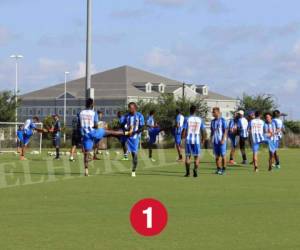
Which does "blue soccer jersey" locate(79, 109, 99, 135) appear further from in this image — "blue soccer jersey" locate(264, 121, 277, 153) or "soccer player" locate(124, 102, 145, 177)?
"blue soccer jersey" locate(264, 121, 277, 153)

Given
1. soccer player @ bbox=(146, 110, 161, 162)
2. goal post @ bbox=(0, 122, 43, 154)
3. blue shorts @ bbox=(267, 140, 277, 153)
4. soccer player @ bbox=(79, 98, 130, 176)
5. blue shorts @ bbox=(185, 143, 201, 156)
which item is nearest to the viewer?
soccer player @ bbox=(79, 98, 130, 176)

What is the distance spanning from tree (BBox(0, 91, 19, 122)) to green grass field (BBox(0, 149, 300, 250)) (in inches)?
2419

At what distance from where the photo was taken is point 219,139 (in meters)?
27.2

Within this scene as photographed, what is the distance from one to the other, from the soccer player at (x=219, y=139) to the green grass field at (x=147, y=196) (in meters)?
0.41

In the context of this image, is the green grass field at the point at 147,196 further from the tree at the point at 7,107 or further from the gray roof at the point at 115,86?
the gray roof at the point at 115,86

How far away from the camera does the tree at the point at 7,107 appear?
87.8 m

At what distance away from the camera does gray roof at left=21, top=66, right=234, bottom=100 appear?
5044 inches

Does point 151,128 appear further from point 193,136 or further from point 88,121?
point 88,121

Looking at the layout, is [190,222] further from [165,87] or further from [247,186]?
[165,87]

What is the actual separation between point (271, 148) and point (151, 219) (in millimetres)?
18710

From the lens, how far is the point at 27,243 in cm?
1148

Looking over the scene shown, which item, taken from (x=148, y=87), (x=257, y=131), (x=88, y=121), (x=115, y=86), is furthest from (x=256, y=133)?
(x=115, y=86)

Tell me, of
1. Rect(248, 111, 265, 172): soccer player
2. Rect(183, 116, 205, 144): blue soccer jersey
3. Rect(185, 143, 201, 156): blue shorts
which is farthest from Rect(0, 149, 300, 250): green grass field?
Rect(248, 111, 265, 172): soccer player

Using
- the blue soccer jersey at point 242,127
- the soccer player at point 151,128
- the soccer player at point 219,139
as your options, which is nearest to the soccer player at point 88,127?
the soccer player at point 219,139
